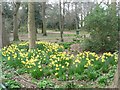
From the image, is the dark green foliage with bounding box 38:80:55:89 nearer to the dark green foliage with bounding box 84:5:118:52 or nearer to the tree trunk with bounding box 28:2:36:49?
the tree trunk with bounding box 28:2:36:49

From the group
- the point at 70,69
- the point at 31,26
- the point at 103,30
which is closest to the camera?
the point at 70,69

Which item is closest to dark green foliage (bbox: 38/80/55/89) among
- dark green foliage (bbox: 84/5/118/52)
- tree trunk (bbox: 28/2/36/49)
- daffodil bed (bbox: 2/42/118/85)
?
daffodil bed (bbox: 2/42/118/85)

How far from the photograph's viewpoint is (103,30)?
7887 millimetres

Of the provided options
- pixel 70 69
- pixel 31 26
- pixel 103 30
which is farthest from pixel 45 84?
pixel 103 30

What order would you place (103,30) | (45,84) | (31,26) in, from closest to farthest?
(45,84), (31,26), (103,30)

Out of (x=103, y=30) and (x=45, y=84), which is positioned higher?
(x=103, y=30)

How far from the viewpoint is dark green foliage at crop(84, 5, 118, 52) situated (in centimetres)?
783

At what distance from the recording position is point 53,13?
23.7 meters

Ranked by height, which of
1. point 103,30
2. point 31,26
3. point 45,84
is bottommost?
point 45,84

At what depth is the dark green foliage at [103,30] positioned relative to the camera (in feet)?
25.7

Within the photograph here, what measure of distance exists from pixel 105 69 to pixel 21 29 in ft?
56.7

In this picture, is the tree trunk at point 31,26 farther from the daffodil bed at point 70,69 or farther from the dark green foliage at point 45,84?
the dark green foliage at point 45,84

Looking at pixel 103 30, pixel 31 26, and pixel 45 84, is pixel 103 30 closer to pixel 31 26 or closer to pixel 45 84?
pixel 31 26

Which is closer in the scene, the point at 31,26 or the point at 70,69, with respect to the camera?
the point at 70,69
